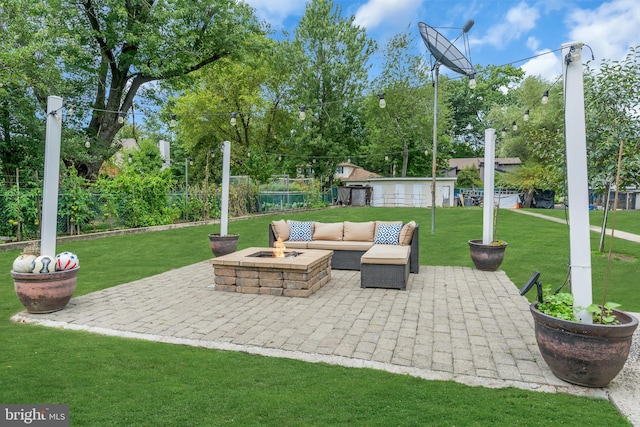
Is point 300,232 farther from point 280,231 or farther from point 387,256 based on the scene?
point 387,256

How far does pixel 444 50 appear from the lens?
9820 mm

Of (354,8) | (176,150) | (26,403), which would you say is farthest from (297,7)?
(26,403)

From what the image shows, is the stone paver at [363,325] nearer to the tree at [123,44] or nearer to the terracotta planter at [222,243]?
the terracotta planter at [222,243]

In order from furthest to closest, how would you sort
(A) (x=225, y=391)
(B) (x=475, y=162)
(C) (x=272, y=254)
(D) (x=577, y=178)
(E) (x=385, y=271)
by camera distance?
(B) (x=475, y=162)
(C) (x=272, y=254)
(E) (x=385, y=271)
(D) (x=577, y=178)
(A) (x=225, y=391)

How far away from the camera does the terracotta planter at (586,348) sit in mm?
2611

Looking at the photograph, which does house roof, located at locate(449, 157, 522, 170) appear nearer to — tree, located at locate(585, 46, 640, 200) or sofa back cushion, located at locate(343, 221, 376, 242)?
tree, located at locate(585, 46, 640, 200)

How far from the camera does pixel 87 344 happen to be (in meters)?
3.50

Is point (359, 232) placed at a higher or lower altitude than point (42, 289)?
higher

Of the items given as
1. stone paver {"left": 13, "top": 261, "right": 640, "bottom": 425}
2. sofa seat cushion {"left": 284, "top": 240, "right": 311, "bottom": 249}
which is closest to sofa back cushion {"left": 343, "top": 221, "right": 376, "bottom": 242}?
sofa seat cushion {"left": 284, "top": 240, "right": 311, "bottom": 249}

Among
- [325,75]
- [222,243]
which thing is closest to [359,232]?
[222,243]

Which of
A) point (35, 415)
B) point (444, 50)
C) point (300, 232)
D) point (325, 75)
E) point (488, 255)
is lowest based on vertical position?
point (35, 415)

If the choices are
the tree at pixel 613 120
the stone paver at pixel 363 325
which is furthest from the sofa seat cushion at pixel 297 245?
the tree at pixel 613 120

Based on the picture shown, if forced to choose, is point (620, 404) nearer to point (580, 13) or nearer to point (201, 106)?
point (580, 13)

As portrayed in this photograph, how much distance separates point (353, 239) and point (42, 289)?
193 inches
